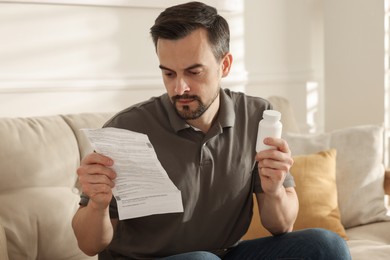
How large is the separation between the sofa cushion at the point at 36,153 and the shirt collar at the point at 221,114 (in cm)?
48

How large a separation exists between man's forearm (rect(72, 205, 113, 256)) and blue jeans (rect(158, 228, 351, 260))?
17 centimetres

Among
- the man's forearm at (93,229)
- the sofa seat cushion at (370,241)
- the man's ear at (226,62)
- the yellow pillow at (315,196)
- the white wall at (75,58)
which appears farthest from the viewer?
the white wall at (75,58)

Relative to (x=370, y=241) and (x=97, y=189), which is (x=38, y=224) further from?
(x=370, y=241)

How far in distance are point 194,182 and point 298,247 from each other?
33cm

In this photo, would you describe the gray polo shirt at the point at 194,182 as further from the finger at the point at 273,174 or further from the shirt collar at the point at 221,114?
the finger at the point at 273,174

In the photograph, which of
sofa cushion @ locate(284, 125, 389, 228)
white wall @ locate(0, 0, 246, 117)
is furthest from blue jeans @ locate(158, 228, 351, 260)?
white wall @ locate(0, 0, 246, 117)

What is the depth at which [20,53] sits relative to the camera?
2.70m

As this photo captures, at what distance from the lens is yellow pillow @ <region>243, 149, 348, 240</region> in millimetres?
2539

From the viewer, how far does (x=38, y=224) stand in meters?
2.21

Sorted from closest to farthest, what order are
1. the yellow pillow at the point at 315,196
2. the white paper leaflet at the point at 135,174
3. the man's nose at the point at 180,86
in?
the white paper leaflet at the point at 135,174, the man's nose at the point at 180,86, the yellow pillow at the point at 315,196

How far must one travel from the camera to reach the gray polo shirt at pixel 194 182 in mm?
1927

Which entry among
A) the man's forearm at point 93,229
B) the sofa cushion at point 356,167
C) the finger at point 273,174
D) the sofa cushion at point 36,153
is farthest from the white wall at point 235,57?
the finger at point 273,174

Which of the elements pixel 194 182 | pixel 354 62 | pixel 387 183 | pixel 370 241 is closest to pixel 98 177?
pixel 194 182

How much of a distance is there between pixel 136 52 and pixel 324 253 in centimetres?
149
